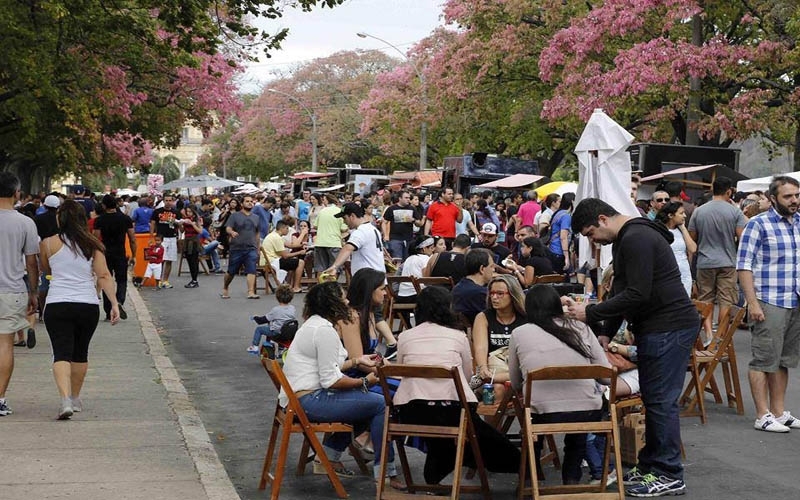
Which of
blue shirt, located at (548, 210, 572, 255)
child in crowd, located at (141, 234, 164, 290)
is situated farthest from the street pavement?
child in crowd, located at (141, 234, 164, 290)

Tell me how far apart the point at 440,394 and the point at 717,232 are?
24.0 feet

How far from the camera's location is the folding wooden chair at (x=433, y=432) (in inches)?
264

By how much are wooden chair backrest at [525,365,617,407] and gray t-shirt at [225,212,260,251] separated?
14603mm

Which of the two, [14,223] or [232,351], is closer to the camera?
[14,223]

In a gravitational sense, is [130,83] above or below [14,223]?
above

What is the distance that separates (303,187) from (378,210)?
35220 millimetres

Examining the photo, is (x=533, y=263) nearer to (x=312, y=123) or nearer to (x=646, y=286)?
(x=646, y=286)

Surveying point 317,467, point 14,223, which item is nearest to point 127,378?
point 14,223

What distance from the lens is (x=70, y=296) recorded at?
9172 millimetres

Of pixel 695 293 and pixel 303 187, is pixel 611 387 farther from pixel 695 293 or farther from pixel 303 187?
pixel 303 187

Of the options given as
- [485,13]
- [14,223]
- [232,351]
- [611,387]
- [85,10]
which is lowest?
[232,351]

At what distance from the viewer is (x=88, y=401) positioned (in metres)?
10.2

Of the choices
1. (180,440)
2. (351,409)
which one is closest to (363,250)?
(180,440)

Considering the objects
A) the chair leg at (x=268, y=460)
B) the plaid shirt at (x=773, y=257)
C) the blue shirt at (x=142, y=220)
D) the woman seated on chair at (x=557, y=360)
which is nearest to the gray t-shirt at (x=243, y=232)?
the blue shirt at (x=142, y=220)
